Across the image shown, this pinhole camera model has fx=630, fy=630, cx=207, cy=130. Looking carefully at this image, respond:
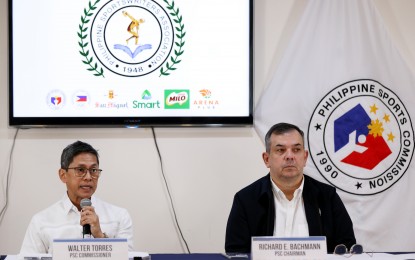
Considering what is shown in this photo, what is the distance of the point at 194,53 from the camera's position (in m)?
4.01

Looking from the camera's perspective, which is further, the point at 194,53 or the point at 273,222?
the point at 194,53

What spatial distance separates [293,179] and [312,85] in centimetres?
109

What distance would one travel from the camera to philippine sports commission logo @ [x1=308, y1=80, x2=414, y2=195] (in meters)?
4.10

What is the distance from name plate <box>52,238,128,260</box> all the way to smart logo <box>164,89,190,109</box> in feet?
5.60

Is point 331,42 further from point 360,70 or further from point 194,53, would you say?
point 194,53

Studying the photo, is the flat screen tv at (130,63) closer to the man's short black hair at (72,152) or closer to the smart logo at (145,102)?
the smart logo at (145,102)

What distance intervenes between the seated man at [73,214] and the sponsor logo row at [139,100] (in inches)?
32.0

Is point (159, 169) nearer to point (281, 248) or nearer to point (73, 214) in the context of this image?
point (73, 214)

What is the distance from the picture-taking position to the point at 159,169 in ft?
13.3

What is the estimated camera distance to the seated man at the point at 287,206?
316cm

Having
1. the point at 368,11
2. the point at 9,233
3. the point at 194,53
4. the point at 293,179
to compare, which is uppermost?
the point at 368,11

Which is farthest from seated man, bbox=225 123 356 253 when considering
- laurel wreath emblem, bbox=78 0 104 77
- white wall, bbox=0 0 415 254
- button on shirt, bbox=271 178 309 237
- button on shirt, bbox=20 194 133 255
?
laurel wreath emblem, bbox=78 0 104 77

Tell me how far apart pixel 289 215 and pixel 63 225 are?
1140 mm

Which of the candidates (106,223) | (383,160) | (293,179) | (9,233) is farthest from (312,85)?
(9,233)
